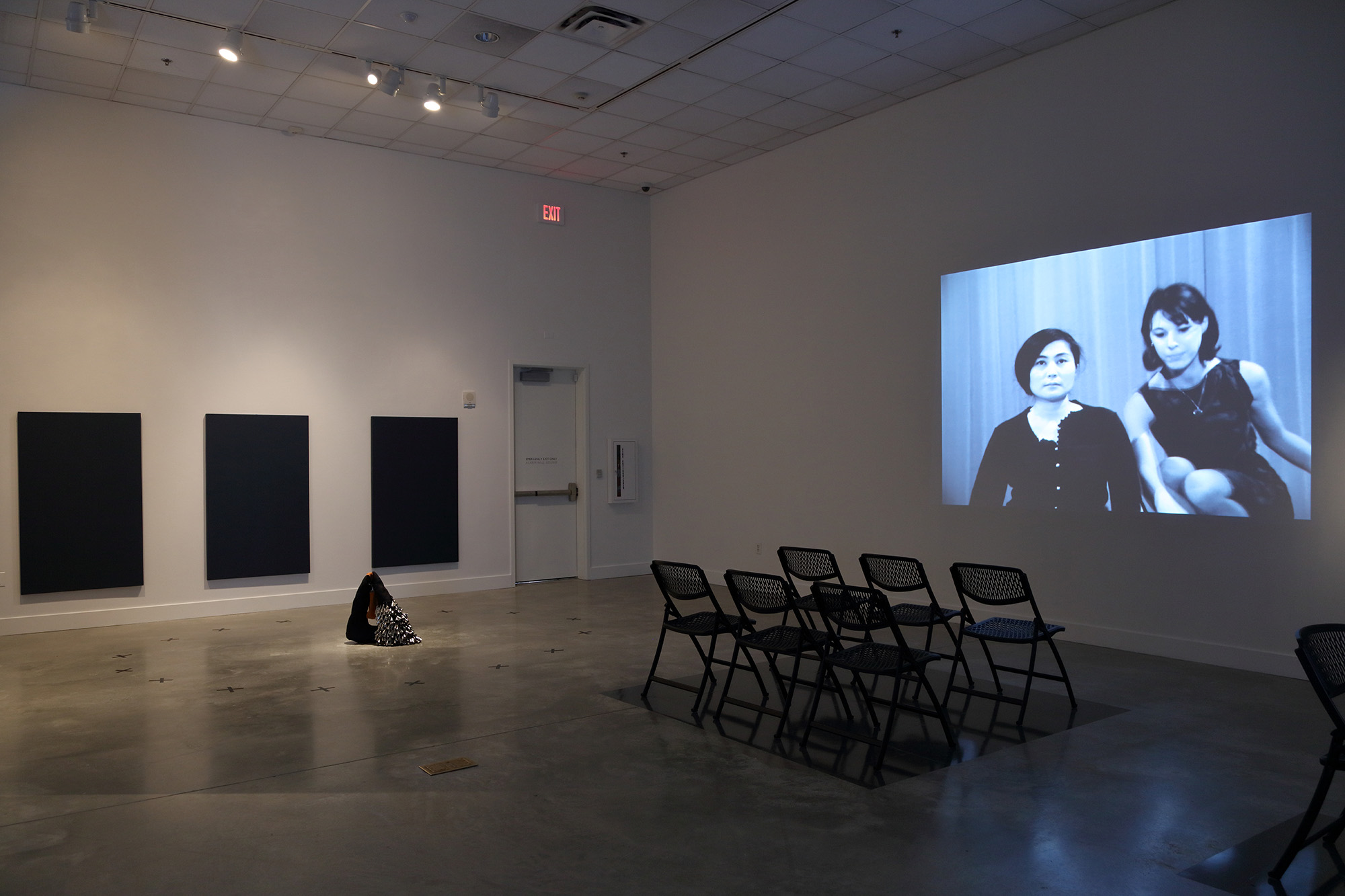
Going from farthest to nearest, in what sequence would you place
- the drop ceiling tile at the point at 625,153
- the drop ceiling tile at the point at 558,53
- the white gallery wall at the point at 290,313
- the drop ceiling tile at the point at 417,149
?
the drop ceiling tile at the point at 625,153
the drop ceiling tile at the point at 417,149
the white gallery wall at the point at 290,313
the drop ceiling tile at the point at 558,53

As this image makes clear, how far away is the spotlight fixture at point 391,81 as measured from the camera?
6.30 metres

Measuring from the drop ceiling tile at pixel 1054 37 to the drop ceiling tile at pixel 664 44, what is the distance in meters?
2.19

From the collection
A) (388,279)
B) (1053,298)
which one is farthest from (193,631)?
(1053,298)

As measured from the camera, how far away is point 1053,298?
614 cm

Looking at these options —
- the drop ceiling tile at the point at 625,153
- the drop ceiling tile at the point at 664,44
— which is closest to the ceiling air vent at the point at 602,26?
the drop ceiling tile at the point at 664,44

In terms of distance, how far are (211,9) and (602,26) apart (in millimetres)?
2375

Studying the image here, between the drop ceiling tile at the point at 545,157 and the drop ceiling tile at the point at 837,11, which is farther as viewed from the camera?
the drop ceiling tile at the point at 545,157

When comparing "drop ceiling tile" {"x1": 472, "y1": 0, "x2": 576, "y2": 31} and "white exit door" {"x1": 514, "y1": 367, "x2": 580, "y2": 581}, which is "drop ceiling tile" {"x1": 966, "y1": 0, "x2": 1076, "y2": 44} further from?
"white exit door" {"x1": 514, "y1": 367, "x2": 580, "y2": 581}

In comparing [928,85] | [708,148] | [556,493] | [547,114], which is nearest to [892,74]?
[928,85]

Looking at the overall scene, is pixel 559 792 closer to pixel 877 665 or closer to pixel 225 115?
pixel 877 665

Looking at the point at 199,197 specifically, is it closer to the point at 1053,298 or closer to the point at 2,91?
the point at 2,91

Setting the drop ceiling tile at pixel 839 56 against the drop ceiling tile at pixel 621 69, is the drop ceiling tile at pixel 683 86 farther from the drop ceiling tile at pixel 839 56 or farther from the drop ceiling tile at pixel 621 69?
the drop ceiling tile at pixel 839 56

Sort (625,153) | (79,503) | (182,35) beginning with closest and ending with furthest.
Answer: (182,35) → (79,503) → (625,153)

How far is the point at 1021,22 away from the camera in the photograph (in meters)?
5.71
